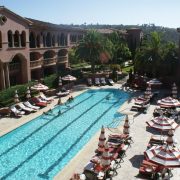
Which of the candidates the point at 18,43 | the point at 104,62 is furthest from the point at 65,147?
the point at 104,62

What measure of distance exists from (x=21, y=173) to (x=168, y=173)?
9.31m

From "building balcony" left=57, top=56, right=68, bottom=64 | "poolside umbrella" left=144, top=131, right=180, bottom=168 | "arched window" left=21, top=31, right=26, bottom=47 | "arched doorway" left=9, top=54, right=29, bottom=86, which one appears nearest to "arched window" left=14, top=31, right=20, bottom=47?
"arched window" left=21, top=31, right=26, bottom=47

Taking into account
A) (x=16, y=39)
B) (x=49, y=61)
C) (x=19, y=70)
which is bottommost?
(x=19, y=70)

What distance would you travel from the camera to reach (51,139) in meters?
23.8

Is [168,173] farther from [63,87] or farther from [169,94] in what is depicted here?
[63,87]

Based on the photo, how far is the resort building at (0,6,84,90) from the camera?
1478 inches

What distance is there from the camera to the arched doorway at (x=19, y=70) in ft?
137

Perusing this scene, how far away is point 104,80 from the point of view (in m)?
47.0

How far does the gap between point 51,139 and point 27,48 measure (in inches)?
877

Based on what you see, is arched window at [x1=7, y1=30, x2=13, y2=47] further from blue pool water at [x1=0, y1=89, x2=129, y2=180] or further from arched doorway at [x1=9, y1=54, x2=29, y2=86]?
blue pool water at [x1=0, y1=89, x2=129, y2=180]

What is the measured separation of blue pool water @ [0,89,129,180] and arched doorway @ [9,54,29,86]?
11.0 m

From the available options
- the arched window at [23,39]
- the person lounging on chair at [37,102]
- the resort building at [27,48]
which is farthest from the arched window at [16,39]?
the person lounging on chair at [37,102]

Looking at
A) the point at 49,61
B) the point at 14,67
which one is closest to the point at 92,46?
the point at 49,61

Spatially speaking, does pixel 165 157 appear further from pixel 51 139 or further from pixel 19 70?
pixel 19 70
